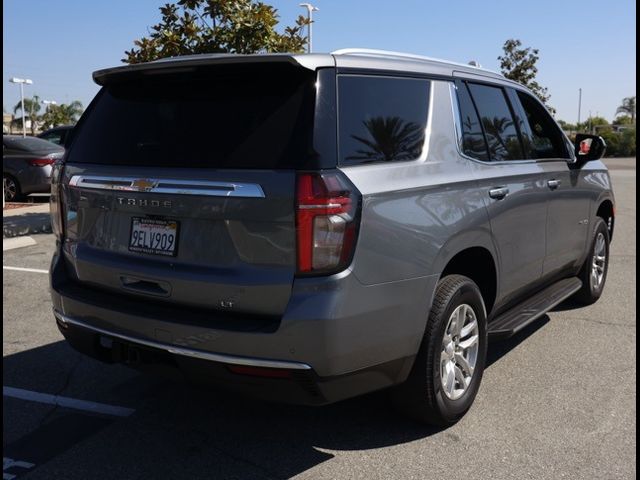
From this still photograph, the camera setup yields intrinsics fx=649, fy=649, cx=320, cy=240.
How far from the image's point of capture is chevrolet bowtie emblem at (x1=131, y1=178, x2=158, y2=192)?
3049 millimetres

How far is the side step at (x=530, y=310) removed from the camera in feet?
13.2

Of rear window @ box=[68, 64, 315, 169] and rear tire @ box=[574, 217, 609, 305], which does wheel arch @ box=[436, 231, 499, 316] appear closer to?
rear window @ box=[68, 64, 315, 169]

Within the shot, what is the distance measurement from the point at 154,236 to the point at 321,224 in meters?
0.87

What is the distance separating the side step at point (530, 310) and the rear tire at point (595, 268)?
0.45 meters

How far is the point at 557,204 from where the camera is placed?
15.8ft

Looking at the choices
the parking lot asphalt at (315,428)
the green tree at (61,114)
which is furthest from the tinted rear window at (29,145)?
the green tree at (61,114)

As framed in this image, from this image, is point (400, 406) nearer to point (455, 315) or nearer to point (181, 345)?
point (455, 315)

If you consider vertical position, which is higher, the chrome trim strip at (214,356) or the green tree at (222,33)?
the green tree at (222,33)

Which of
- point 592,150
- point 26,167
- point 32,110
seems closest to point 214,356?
point 592,150

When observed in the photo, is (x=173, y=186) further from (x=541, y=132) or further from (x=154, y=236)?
(x=541, y=132)

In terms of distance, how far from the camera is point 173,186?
2.98 m

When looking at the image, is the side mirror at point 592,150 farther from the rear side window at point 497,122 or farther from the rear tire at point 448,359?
the rear tire at point 448,359

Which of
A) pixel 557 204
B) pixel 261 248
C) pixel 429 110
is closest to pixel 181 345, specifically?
pixel 261 248

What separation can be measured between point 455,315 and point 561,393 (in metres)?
1.03
